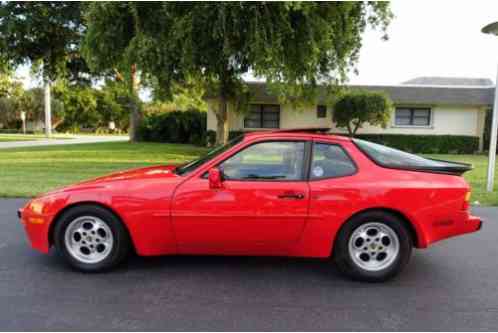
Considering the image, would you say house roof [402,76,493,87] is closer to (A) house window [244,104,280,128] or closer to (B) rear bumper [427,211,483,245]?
(A) house window [244,104,280,128]

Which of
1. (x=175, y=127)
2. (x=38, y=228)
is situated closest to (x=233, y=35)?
(x=38, y=228)

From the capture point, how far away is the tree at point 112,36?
10898 millimetres

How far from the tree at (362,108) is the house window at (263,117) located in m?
3.70

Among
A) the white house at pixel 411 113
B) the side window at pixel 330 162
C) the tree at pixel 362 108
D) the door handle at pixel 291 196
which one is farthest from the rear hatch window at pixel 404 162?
the white house at pixel 411 113

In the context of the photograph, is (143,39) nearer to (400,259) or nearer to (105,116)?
(400,259)

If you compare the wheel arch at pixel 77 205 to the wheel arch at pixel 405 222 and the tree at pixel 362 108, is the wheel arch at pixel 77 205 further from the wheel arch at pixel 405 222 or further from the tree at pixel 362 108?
the tree at pixel 362 108

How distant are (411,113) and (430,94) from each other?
4.90ft

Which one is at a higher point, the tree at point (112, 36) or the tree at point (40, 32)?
the tree at point (40, 32)

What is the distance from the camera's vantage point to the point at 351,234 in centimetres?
345

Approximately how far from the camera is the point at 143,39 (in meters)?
10.8

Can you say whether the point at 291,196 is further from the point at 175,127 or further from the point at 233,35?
the point at 175,127

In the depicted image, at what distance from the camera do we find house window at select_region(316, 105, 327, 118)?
21219 millimetres

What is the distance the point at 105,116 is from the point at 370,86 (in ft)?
167

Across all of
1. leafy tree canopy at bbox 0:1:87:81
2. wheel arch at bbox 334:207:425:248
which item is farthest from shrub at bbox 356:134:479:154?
wheel arch at bbox 334:207:425:248
